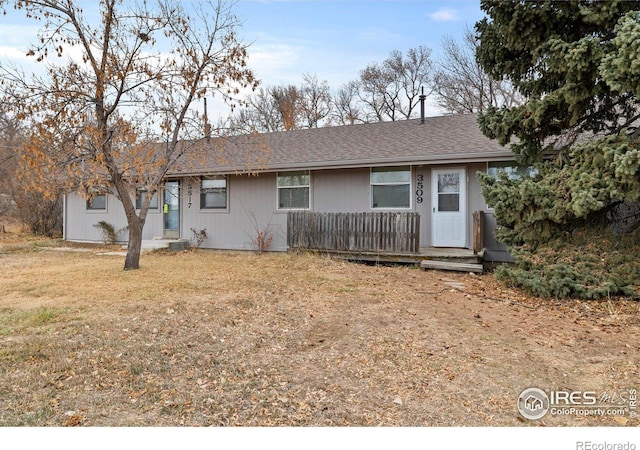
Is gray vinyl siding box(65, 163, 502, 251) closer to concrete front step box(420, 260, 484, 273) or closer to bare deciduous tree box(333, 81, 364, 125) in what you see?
concrete front step box(420, 260, 484, 273)

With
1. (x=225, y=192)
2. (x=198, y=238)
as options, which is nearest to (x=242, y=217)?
(x=225, y=192)

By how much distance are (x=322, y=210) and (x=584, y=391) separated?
26.0 feet

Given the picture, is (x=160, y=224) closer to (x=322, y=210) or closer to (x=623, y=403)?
(x=322, y=210)

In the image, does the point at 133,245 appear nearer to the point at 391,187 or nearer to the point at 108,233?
the point at 391,187

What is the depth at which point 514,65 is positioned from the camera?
23.6ft

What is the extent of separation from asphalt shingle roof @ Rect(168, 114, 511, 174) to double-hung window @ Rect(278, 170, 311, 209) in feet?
1.43

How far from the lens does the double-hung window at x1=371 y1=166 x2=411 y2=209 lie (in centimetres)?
978

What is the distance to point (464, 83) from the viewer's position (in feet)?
73.8

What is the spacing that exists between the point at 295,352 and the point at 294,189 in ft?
24.5

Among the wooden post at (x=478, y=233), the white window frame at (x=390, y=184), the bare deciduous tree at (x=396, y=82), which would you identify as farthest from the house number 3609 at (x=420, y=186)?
the bare deciduous tree at (x=396, y=82)

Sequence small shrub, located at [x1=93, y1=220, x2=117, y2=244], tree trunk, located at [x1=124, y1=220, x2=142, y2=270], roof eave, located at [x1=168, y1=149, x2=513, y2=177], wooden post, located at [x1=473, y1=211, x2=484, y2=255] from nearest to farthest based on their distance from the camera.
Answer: tree trunk, located at [x1=124, y1=220, x2=142, y2=270], wooden post, located at [x1=473, y1=211, x2=484, y2=255], roof eave, located at [x1=168, y1=149, x2=513, y2=177], small shrub, located at [x1=93, y1=220, x2=117, y2=244]

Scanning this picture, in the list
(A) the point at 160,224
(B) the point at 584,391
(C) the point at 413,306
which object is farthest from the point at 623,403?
(A) the point at 160,224

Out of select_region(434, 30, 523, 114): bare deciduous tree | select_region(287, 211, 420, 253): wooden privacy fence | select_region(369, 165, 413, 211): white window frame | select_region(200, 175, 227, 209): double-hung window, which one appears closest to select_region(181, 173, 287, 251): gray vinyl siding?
select_region(200, 175, 227, 209): double-hung window

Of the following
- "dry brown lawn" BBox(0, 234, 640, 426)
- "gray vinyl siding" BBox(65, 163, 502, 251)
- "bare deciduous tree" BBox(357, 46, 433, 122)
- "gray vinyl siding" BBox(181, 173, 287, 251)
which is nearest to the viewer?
"dry brown lawn" BBox(0, 234, 640, 426)
